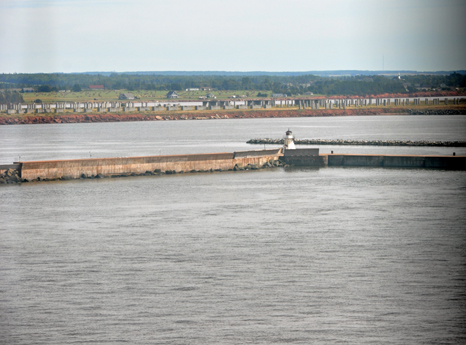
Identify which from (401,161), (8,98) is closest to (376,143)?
(401,161)

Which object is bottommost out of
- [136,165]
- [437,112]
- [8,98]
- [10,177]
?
[10,177]

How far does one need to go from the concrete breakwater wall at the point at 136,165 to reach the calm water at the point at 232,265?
2.11 m

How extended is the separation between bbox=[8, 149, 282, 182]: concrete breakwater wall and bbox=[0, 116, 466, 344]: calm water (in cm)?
211

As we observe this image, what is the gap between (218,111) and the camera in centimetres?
18825

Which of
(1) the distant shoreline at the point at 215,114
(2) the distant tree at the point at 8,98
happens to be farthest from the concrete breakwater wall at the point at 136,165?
(2) the distant tree at the point at 8,98

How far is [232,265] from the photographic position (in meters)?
23.1

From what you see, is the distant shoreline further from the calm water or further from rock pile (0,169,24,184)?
the calm water

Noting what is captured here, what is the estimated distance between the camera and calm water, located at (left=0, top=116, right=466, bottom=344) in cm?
1731

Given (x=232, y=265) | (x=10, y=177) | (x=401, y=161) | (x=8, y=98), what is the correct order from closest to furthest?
1. (x=232, y=265)
2. (x=10, y=177)
3. (x=401, y=161)
4. (x=8, y=98)

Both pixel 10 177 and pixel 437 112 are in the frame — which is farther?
pixel 437 112

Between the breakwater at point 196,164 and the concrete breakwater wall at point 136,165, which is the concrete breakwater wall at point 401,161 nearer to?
the breakwater at point 196,164

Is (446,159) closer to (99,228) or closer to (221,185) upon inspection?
(221,185)

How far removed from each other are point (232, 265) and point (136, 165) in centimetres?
2505

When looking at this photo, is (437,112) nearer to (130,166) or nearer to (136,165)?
(136,165)
